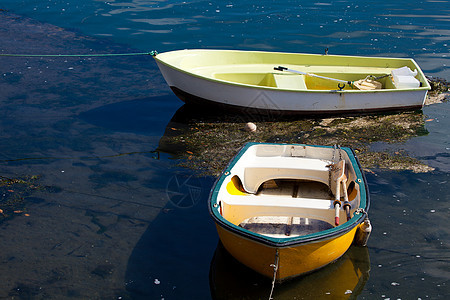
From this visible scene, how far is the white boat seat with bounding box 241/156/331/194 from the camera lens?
27.4 feet

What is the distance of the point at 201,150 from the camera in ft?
34.7

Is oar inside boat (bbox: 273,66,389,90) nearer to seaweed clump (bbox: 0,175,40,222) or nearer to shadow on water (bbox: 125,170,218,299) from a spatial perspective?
shadow on water (bbox: 125,170,218,299)

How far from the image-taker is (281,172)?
838 centimetres

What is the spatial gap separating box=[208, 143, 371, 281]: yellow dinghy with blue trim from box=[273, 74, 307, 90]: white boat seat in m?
3.69

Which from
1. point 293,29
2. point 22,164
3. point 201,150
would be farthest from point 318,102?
point 293,29

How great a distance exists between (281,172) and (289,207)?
4.02ft

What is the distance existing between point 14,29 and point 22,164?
12.9m

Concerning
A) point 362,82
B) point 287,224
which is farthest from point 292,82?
point 287,224

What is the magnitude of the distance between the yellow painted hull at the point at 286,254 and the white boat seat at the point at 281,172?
5.87 feet

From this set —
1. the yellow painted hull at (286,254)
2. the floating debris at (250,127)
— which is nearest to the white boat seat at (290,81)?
the floating debris at (250,127)

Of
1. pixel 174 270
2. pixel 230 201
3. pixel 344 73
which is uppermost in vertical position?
pixel 344 73

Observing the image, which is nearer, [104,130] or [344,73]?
[104,130]

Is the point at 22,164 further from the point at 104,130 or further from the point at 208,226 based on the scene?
the point at 208,226

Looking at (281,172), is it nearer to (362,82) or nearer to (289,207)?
(289,207)
